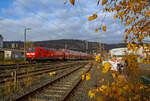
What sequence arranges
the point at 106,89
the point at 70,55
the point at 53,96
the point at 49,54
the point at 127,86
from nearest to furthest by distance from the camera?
1. the point at 106,89
2. the point at 127,86
3. the point at 53,96
4. the point at 49,54
5. the point at 70,55

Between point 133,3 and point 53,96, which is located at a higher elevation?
point 133,3

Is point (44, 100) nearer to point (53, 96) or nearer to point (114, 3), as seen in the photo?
point (53, 96)

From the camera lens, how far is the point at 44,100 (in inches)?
191

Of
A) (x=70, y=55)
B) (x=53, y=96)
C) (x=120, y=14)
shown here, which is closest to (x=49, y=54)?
(x=70, y=55)

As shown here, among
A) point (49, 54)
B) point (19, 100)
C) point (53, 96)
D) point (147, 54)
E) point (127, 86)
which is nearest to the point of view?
point (127, 86)

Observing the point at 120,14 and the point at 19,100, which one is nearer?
the point at 120,14

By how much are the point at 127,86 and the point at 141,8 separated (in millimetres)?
1583

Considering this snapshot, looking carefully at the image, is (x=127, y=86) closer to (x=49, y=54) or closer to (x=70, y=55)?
(x=49, y=54)

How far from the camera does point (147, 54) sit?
2748 mm

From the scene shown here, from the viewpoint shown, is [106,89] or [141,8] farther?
[141,8]

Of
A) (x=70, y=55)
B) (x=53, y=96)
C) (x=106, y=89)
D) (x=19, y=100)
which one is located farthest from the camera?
(x=70, y=55)

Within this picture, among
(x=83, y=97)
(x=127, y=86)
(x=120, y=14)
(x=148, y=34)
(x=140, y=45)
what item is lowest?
(x=83, y=97)

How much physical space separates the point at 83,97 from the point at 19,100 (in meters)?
2.42

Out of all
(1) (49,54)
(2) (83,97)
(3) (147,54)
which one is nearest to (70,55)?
(1) (49,54)
